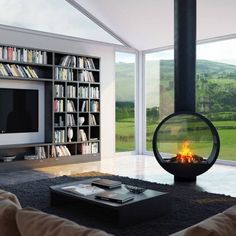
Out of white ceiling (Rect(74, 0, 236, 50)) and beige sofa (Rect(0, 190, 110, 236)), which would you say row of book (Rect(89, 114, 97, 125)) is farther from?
beige sofa (Rect(0, 190, 110, 236))

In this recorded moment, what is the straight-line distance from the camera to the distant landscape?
6941 mm

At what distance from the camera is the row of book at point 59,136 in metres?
6.61

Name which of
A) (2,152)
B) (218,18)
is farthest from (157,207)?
(218,18)

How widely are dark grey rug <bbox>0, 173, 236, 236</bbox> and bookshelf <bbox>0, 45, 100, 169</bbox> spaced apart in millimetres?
1534

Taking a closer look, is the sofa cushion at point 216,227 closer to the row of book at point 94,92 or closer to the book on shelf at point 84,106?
the book on shelf at point 84,106

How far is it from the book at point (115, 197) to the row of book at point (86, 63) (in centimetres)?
421

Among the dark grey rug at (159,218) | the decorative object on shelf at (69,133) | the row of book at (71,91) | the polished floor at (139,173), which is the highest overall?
the row of book at (71,91)

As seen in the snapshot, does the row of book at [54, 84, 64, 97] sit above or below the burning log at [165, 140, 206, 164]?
above

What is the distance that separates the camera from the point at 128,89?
8.38m

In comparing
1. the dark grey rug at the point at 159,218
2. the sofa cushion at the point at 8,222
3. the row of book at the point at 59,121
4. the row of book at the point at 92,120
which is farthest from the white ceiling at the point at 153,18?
the sofa cushion at the point at 8,222

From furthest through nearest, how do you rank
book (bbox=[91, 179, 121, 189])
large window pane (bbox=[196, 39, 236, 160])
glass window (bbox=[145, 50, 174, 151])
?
glass window (bbox=[145, 50, 174, 151]), large window pane (bbox=[196, 39, 236, 160]), book (bbox=[91, 179, 121, 189])

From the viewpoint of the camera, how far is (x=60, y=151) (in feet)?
21.9

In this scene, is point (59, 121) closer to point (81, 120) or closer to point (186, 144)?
point (81, 120)

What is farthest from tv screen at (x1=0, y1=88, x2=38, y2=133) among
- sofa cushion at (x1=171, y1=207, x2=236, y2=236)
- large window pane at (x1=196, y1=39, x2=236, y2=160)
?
sofa cushion at (x1=171, y1=207, x2=236, y2=236)
